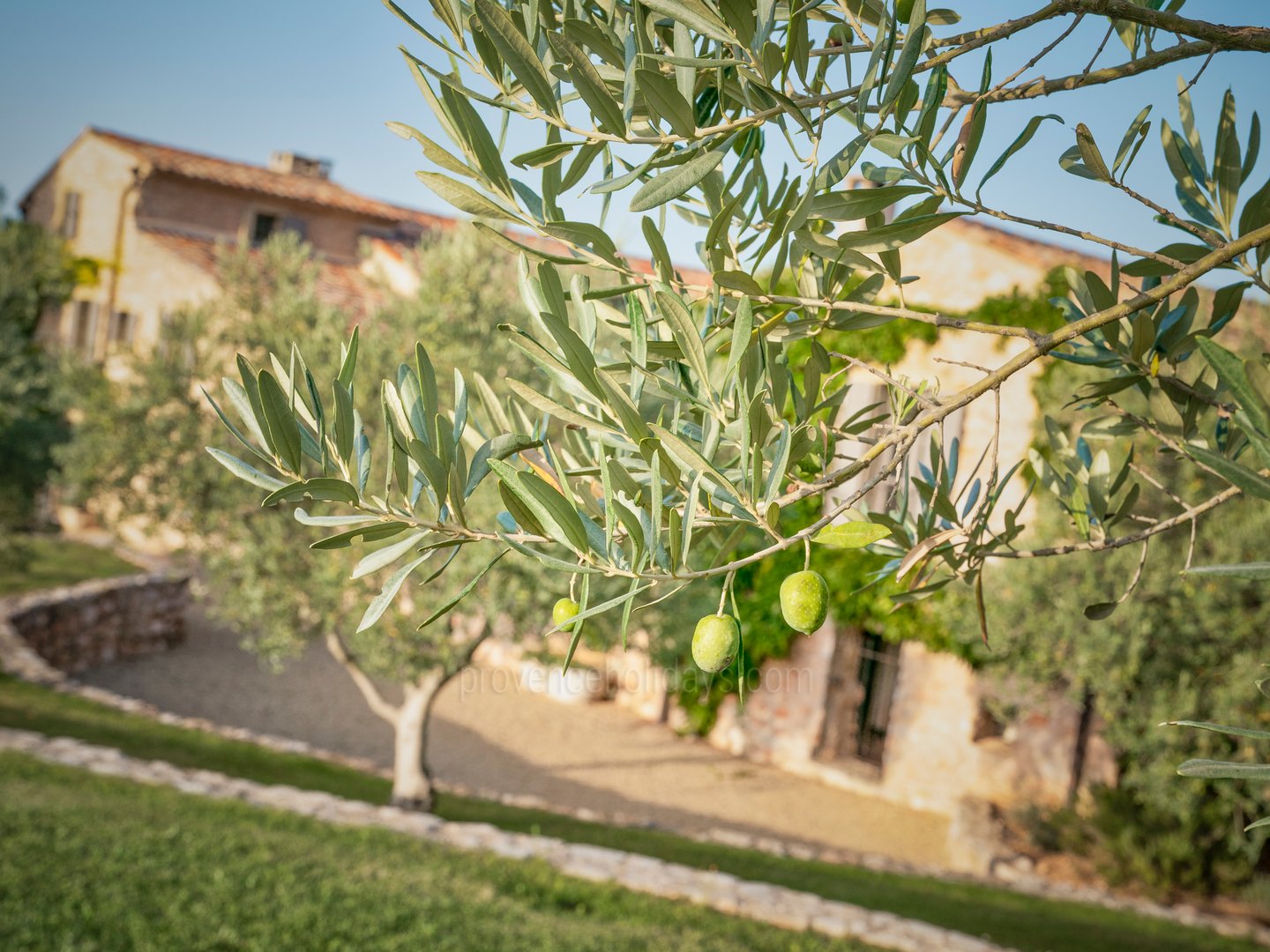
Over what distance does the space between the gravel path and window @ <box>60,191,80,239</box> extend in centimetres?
1464

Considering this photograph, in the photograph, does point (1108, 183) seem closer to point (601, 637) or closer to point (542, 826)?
point (601, 637)

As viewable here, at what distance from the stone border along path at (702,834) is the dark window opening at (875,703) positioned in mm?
3577

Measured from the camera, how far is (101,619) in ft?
48.5

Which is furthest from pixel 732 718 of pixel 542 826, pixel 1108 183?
pixel 1108 183

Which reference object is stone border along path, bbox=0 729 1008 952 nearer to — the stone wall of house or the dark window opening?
the stone wall of house

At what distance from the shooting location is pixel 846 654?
1382 cm

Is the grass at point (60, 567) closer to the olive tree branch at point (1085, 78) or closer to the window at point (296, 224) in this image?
the window at point (296, 224)

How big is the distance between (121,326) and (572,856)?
20649 millimetres

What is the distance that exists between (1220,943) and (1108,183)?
7.81m

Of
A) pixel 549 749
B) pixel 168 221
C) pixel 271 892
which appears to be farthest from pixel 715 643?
pixel 168 221

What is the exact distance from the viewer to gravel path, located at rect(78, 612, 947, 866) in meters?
11.7

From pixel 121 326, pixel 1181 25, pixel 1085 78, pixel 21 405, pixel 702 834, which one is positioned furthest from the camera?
pixel 121 326

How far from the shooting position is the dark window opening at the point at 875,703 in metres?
14.3

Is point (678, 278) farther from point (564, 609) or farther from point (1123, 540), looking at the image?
point (1123, 540)
